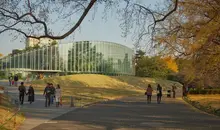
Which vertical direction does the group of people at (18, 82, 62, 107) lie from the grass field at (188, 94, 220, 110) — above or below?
above

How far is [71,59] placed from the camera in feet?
288

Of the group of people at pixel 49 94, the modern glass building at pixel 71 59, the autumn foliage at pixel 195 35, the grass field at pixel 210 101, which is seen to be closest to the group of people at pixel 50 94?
the group of people at pixel 49 94

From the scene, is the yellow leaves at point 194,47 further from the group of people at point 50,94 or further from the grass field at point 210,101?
the group of people at point 50,94

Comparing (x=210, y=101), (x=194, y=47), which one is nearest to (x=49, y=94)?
(x=194, y=47)

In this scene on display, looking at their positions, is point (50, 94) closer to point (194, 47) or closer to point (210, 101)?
point (194, 47)

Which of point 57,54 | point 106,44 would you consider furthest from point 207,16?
point 106,44

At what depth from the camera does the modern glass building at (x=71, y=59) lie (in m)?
82.5

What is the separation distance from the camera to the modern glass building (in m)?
82.5

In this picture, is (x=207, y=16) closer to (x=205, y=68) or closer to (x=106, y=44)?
(x=205, y=68)

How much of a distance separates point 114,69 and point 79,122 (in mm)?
81841

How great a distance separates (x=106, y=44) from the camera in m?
96.6

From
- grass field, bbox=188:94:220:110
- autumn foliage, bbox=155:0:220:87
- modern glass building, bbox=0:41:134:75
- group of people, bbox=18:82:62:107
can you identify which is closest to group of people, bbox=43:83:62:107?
group of people, bbox=18:82:62:107

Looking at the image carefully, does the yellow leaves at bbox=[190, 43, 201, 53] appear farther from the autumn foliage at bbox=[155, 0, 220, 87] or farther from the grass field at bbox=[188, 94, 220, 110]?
the grass field at bbox=[188, 94, 220, 110]

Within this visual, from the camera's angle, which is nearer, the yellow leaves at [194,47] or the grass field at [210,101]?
the yellow leaves at [194,47]
